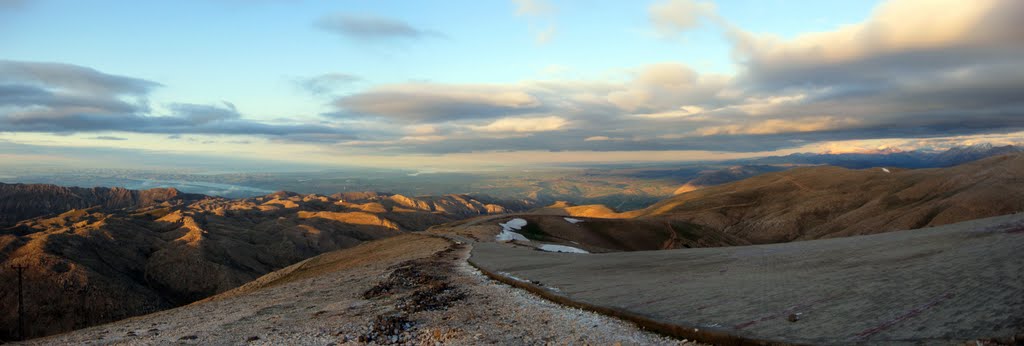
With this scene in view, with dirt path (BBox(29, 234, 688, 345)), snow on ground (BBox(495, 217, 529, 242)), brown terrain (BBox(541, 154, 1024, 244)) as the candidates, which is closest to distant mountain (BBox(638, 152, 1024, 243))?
brown terrain (BBox(541, 154, 1024, 244))

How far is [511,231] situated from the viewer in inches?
3575

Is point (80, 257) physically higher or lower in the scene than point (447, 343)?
lower

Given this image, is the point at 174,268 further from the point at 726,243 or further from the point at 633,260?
the point at 726,243

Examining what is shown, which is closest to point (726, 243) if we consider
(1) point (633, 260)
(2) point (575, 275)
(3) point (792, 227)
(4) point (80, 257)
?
(3) point (792, 227)

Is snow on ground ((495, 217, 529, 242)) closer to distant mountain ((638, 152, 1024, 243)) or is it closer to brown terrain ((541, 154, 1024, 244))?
brown terrain ((541, 154, 1024, 244))

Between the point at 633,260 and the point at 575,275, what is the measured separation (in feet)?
27.9

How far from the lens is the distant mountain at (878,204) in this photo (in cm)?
11206

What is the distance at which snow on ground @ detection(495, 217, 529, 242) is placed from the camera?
259 ft

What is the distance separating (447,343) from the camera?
17094 millimetres

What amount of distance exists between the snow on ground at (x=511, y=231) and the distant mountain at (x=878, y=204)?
3339 inches

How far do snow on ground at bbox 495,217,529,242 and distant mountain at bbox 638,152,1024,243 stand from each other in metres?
84.8

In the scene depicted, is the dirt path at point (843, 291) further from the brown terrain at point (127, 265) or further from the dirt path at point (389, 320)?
the brown terrain at point (127, 265)

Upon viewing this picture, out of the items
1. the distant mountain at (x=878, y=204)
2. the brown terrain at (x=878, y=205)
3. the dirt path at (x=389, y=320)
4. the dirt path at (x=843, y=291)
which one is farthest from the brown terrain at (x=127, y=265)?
the distant mountain at (x=878, y=204)

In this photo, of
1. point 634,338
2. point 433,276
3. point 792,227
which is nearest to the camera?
point 634,338
